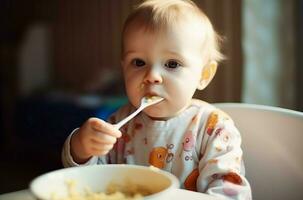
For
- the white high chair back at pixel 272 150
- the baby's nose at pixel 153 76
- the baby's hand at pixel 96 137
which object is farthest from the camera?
the white high chair back at pixel 272 150

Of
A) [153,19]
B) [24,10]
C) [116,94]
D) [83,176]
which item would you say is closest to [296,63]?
[116,94]

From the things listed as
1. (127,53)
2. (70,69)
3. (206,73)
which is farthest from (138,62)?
(70,69)

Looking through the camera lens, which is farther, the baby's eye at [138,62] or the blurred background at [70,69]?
the blurred background at [70,69]

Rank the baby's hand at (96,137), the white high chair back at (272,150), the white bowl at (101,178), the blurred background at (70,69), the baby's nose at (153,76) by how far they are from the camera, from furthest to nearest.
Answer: the blurred background at (70,69)
the white high chair back at (272,150)
the baby's nose at (153,76)
the baby's hand at (96,137)
the white bowl at (101,178)

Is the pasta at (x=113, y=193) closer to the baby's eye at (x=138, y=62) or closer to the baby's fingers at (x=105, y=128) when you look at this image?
the baby's fingers at (x=105, y=128)

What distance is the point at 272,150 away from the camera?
40.1 inches

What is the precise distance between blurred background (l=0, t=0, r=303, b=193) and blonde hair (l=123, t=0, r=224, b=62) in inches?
34.8

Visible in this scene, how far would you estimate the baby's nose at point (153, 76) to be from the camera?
88 cm

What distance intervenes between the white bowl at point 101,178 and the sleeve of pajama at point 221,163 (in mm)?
146

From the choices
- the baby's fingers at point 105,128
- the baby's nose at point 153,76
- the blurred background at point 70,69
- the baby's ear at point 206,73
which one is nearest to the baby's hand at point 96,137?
the baby's fingers at point 105,128

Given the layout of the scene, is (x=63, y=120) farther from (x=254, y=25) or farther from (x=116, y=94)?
(x=254, y=25)

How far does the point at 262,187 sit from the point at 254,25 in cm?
92

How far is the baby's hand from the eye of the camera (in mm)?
Result: 755

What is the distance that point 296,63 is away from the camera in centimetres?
183
